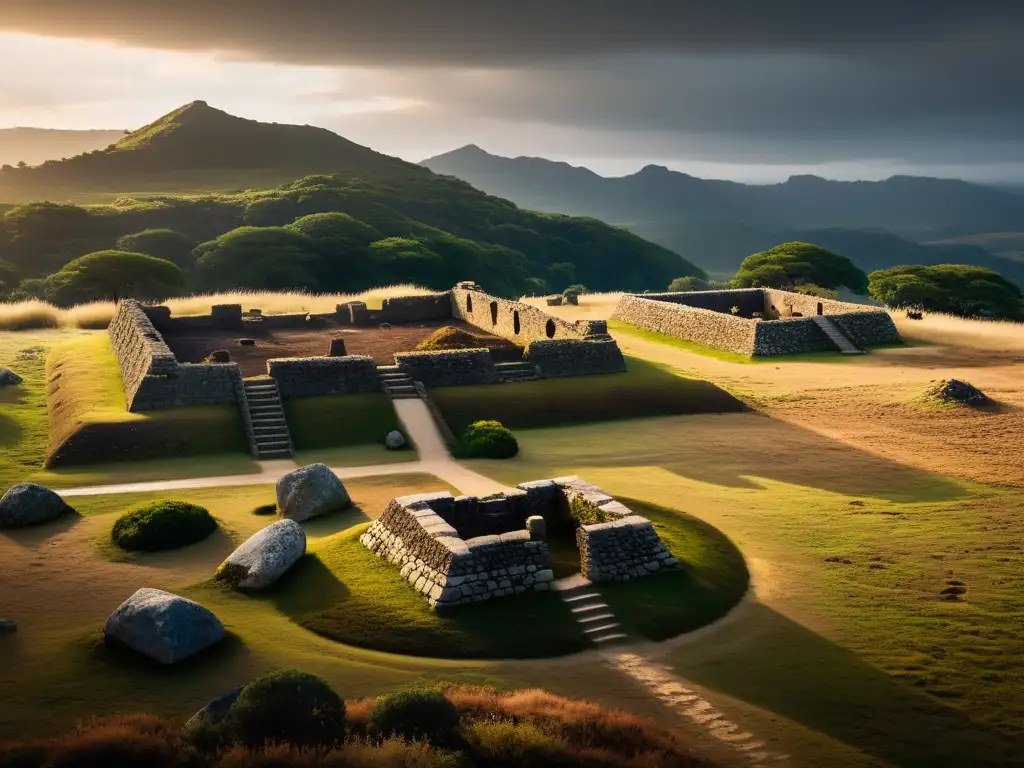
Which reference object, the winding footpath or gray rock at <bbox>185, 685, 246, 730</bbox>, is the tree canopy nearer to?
the winding footpath

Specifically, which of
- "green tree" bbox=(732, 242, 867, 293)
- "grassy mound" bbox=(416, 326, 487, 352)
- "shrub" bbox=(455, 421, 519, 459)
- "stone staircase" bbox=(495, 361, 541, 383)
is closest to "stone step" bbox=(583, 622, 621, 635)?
"shrub" bbox=(455, 421, 519, 459)

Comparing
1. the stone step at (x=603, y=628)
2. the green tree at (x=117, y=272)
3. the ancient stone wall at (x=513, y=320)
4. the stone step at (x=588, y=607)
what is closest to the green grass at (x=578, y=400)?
the ancient stone wall at (x=513, y=320)

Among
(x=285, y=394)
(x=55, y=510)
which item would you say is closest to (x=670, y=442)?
(x=285, y=394)

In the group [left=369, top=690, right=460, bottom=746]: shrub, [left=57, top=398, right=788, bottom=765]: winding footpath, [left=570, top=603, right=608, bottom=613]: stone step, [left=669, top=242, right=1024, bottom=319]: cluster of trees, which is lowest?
[left=57, top=398, right=788, bottom=765]: winding footpath

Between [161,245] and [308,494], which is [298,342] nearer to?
[308,494]

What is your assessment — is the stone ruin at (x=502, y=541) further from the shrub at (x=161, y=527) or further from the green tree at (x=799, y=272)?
the green tree at (x=799, y=272)

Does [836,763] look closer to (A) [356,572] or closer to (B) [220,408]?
(A) [356,572]

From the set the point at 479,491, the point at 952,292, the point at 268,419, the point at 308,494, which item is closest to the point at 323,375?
the point at 268,419
